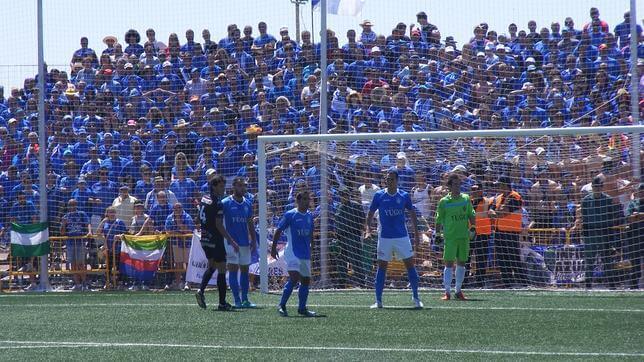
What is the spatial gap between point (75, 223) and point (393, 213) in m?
8.61

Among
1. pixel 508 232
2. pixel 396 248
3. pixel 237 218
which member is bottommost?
pixel 396 248

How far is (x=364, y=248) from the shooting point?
20.7 meters

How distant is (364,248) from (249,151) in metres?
3.58

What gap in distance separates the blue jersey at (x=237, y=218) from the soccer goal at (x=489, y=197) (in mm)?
2678

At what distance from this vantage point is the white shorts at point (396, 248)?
54.3 feet

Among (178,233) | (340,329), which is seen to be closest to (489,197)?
(178,233)

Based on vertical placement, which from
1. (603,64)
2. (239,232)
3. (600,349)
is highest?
(603,64)

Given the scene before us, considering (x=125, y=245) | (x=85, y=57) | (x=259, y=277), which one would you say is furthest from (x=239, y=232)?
(x=85, y=57)

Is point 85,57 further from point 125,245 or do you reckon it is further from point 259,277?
point 259,277

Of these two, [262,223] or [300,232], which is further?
[262,223]

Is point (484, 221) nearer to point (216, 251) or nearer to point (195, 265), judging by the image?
point (195, 265)

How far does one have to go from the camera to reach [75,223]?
22719mm

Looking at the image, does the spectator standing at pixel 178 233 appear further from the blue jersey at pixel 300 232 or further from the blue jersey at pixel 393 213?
the blue jersey at pixel 300 232

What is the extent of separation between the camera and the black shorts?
16.5m
